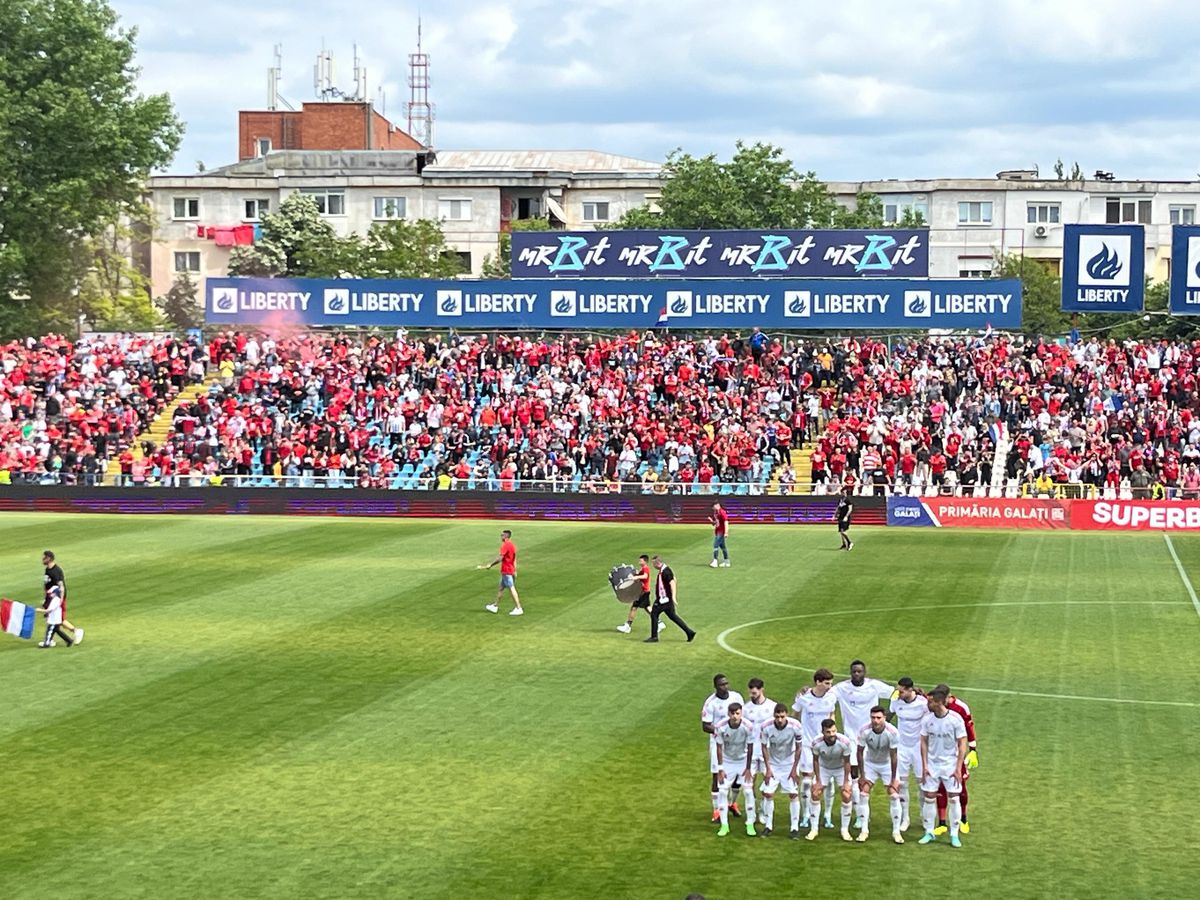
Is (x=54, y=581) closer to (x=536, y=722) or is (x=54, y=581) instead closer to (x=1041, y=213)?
(x=536, y=722)

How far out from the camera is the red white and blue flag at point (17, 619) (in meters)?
29.2

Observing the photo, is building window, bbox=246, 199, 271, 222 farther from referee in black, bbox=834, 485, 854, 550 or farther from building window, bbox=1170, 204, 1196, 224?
referee in black, bbox=834, 485, 854, 550

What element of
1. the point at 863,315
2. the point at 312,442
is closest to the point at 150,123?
the point at 312,442

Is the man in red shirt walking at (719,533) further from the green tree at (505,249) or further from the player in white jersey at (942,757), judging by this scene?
the green tree at (505,249)

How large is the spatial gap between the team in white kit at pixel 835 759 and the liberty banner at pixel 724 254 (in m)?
48.4

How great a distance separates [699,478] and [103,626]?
26.8 metres

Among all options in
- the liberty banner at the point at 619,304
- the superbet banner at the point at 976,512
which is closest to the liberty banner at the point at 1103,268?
the liberty banner at the point at 619,304

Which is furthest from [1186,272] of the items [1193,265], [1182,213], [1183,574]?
[1182,213]

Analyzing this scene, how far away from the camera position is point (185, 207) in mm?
111125

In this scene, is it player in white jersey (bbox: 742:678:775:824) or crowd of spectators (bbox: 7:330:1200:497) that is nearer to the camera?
player in white jersey (bbox: 742:678:775:824)

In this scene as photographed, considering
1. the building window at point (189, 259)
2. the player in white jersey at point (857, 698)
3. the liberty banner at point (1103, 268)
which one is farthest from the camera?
the building window at point (189, 259)

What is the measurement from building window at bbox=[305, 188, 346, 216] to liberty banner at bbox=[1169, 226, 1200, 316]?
61.6m

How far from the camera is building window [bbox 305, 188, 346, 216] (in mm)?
109750

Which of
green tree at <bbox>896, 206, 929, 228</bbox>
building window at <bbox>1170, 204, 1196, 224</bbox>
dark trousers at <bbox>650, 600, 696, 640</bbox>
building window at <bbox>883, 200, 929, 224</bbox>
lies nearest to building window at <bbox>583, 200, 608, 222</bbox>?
building window at <bbox>883, 200, 929, 224</bbox>
